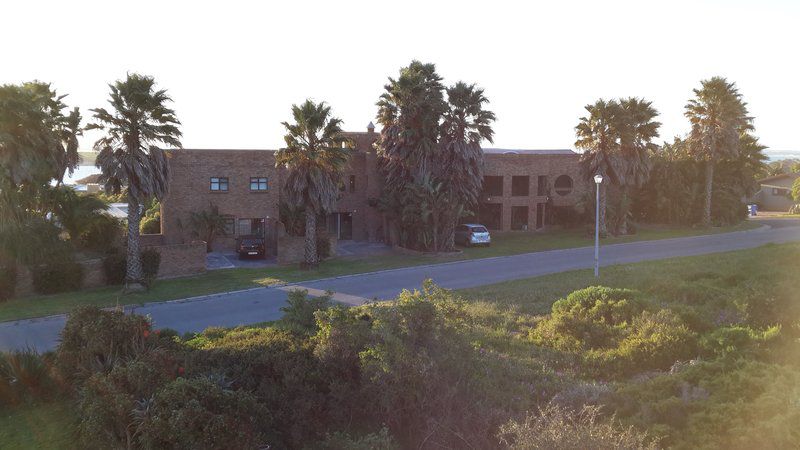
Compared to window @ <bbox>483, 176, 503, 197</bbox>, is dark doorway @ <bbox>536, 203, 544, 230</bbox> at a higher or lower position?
lower

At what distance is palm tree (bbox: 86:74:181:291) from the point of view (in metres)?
23.9

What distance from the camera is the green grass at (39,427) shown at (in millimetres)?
10172

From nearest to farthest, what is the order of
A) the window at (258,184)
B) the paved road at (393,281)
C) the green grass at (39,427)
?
the green grass at (39,427), the paved road at (393,281), the window at (258,184)

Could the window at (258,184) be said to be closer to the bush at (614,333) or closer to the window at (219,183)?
the window at (219,183)

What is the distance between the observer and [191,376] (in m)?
10.6

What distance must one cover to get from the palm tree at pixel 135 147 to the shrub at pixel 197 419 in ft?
57.3

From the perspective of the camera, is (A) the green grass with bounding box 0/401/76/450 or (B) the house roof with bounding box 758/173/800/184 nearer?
(A) the green grass with bounding box 0/401/76/450

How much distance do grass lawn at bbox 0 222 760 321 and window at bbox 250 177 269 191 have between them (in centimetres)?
683

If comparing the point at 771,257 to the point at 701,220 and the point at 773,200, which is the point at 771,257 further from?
the point at 773,200

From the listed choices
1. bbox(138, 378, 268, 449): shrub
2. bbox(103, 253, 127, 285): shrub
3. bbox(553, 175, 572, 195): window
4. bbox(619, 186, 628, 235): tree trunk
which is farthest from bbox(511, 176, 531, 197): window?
bbox(138, 378, 268, 449): shrub

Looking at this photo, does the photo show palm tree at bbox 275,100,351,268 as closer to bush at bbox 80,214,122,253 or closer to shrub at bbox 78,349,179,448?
bush at bbox 80,214,122,253

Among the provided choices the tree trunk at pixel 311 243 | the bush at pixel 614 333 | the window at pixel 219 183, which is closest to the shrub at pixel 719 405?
the bush at pixel 614 333

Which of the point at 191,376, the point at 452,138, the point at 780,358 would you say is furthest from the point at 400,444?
the point at 452,138

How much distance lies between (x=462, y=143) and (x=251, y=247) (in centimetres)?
1353
